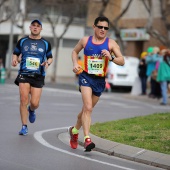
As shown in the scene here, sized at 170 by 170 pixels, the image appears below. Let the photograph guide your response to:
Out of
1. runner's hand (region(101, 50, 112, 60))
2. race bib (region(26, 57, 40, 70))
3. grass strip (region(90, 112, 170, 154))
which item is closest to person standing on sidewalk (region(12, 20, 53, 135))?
race bib (region(26, 57, 40, 70))

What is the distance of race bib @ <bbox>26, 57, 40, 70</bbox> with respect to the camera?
40.6ft

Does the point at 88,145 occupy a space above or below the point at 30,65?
below

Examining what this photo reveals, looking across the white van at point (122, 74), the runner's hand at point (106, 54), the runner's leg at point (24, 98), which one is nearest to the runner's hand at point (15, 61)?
the runner's leg at point (24, 98)

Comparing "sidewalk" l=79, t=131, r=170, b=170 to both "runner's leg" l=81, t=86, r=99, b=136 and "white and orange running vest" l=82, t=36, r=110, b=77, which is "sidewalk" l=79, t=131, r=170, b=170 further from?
"white and orange running vest" l=82, t=36, r=110, b=77

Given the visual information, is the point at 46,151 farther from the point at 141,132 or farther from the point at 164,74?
the point at 164,74

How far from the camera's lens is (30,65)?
12406mm

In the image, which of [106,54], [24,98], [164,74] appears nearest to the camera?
[106,54]

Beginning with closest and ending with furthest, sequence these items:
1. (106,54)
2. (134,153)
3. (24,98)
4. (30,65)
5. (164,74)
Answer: (134,153) → (106,54) → (24,98) → (30,65) → (164,74)

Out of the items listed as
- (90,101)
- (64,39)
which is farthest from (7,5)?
(90,101)

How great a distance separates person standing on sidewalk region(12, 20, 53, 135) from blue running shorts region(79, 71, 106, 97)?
1737 mm

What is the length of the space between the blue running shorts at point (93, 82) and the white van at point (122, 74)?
72.7ft

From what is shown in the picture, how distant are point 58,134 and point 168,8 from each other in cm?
2887

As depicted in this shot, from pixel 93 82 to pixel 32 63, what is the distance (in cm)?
203

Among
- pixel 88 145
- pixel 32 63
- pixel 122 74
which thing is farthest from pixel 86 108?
pixel 122 74
